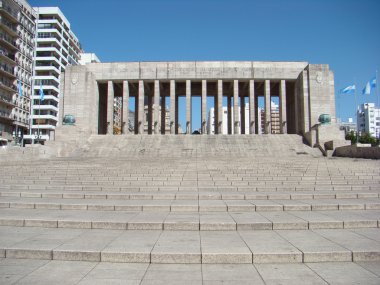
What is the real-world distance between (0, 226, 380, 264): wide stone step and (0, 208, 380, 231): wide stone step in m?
0.23

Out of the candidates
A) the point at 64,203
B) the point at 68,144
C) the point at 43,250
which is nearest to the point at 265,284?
the point at 43,250

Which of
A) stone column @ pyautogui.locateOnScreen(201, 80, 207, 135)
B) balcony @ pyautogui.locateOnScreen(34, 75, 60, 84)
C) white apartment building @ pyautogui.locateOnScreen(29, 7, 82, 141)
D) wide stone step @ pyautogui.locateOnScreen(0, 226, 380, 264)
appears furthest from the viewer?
balcony @ pyautogui.locateOnScreen(34, 75, 60, 84)

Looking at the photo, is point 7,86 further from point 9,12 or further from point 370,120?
point 370,120

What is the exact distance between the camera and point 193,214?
7355 mm

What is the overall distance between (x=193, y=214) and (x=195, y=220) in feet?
2.82

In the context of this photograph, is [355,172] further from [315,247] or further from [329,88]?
[329,88]

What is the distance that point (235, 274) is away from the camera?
4090 millimetres

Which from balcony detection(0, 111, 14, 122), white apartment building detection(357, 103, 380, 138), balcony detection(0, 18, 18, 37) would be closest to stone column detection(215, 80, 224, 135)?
balcony detection(0, 111, 14, 122)

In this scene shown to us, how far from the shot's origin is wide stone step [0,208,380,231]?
623cm

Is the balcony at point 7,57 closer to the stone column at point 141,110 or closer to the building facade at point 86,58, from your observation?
the stone column at point 141,110

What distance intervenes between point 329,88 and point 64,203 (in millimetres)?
35128

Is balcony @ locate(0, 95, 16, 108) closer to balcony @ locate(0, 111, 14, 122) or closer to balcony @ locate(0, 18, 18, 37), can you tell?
balcony @ locate(0, 111, 14, 122)

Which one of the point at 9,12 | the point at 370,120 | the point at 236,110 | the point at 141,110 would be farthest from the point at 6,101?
the point at 370,120

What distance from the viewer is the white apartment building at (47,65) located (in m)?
66.8
